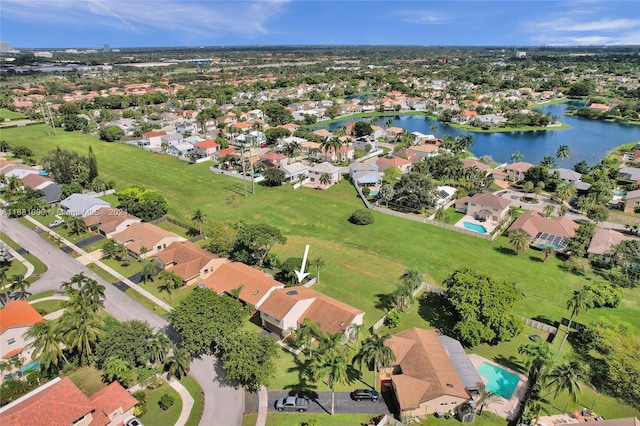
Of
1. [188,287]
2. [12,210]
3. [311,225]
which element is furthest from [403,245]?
[12,210]

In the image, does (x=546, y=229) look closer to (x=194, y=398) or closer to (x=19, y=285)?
(x=194, y=398)

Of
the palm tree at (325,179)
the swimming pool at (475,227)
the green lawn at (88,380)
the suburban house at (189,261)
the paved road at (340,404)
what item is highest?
the palm tree at (325,179)

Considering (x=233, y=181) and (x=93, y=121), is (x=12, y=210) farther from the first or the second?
(x=93, y=121)

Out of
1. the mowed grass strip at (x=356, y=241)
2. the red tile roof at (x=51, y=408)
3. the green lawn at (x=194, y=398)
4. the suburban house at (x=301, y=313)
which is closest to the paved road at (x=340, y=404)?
the green lawn at (x=194, y=398)

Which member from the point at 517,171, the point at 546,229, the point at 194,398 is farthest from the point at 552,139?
the point at 194,398

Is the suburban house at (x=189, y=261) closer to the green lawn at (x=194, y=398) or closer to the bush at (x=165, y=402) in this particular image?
the green lawn at (x=194, y=398)

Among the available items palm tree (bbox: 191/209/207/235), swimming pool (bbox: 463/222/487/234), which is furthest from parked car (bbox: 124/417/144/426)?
swimming pool (bbox: 463/222/487/234)
